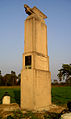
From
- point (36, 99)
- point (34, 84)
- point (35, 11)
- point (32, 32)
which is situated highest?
point (35, 11)

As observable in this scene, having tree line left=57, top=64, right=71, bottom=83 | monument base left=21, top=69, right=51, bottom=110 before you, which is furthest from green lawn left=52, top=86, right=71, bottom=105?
tree line left=57, top=64, right=71, bottom=83

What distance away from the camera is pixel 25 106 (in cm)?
795

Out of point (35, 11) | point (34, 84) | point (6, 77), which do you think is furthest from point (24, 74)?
point (6, 77)

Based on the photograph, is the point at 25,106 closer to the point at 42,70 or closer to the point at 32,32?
the point at 42,70

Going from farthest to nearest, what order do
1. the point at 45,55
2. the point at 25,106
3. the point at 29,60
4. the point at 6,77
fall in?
1. the point at 6,77
2. the point at 45,55
3. the point at 29,60
4. the point at 25,106

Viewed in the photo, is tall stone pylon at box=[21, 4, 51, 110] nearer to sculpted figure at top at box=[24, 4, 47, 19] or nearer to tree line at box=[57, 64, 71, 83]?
sculpted figure at top at box=[24, 4, 47, 19]

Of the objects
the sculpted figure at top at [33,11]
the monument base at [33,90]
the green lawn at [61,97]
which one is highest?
the sculpted figure at top at [33,11]

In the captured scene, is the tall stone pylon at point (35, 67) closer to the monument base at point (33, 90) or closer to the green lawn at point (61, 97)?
the monument base at point (33, 90)

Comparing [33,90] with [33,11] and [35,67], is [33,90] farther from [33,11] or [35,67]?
[33,11]

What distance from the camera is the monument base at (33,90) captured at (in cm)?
773

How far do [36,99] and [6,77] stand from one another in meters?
55.1

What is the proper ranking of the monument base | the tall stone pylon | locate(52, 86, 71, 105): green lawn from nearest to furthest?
the monument base
the tall stone pylon
locate(52, 86, 71, 105): green lawn

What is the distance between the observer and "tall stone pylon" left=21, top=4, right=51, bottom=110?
7848mm

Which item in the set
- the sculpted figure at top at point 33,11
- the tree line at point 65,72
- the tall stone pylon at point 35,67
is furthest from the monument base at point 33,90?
the tree line at point 65,72
